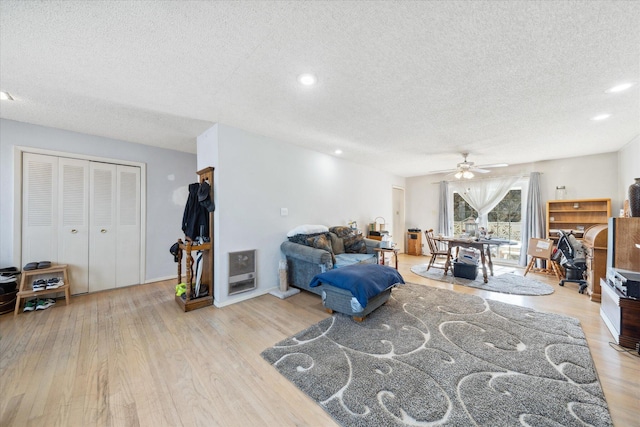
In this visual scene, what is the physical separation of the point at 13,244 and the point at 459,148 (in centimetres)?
694

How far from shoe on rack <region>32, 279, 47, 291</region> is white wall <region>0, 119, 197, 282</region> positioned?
382 millimetres

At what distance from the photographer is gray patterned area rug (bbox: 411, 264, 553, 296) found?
372cm

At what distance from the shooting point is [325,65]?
1917 millimetres

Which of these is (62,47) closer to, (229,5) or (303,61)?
(229,5)

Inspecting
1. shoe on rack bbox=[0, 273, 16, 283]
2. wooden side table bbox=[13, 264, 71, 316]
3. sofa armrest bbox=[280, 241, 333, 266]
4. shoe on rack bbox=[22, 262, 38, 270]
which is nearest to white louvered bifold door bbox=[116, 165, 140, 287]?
wooden side table bbox=[13, 264, 71, 316]

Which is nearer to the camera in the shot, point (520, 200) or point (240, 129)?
point (240, 129)

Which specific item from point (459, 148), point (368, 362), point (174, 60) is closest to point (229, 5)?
point (174, 60)

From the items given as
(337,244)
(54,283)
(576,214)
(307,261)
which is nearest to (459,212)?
(576,214)

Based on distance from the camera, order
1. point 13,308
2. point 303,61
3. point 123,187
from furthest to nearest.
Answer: point 123,187
point 13,308
point 303,61

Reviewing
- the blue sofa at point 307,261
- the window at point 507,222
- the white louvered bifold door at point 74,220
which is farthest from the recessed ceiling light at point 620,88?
the white louvered bifold door at point 74,220

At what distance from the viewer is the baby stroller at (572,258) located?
3898 mm

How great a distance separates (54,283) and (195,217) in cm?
207

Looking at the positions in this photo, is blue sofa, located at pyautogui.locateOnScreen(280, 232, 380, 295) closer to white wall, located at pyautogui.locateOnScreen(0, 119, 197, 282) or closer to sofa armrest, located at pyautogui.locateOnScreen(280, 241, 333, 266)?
sofa armrest, located at pyautogui.locateOnScreen(280, 241, 333, 266)

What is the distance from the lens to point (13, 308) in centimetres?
292
